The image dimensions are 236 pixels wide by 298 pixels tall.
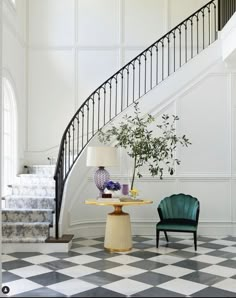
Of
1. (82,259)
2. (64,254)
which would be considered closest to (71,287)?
(82,259)

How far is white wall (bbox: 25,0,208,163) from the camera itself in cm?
828

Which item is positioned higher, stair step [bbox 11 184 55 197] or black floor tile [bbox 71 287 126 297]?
stair step [bbox 11 184 55 197]

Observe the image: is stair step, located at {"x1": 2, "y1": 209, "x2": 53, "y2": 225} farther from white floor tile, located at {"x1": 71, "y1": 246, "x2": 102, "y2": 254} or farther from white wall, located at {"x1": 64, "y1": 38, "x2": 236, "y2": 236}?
white wall, located at {"x1": 64, "y1": 38, "x2": 236, "y2": 236}

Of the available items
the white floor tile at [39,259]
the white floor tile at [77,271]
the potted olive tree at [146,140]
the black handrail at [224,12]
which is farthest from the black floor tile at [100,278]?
A: the black handrail at [224,12]

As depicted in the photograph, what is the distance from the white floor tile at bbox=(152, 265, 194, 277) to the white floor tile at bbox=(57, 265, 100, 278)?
30.6 inches

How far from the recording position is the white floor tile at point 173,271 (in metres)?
4.50

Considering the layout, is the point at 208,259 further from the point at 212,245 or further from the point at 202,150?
the point at 202,150

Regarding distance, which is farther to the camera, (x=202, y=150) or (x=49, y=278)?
(x=202, y=150)

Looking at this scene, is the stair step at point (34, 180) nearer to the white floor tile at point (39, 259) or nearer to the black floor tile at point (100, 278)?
the white floor tile at point (39, 259)

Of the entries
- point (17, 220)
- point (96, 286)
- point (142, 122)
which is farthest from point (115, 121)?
point (96, 286)

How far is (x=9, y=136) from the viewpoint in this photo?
7.26m

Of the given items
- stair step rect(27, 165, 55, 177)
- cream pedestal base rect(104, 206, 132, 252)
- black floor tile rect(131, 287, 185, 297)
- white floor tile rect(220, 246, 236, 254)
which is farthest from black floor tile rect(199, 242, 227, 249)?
stair step rect(27, 165, 55, 177)

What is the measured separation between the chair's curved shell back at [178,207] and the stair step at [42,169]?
7.83 feet

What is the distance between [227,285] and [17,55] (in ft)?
18.4
